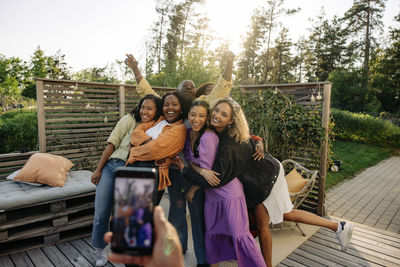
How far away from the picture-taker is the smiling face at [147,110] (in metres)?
2.22

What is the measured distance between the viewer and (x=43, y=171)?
2.97m

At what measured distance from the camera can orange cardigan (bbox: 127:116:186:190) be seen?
78.6 inches

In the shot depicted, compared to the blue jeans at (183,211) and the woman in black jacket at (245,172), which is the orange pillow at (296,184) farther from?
the blue jeans at (183,211)

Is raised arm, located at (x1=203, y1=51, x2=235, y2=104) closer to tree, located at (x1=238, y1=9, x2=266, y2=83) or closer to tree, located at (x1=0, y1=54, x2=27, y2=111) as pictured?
tree, located at (x1=0, y1=54, x2=27, y2=111)

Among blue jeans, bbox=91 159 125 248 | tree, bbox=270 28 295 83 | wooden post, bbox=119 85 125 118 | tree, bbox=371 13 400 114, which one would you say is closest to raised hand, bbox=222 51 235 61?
blue jeans, bbox=91 159 125 248

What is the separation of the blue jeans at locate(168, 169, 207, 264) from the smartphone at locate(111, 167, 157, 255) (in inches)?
56.8

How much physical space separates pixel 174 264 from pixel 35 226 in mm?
2844

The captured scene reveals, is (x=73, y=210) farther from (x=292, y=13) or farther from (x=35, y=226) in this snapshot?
(x=292, y=13)

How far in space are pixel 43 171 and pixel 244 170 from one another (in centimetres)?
233

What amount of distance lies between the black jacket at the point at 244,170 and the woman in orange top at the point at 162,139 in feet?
0.67

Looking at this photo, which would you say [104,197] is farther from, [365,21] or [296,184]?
[365,21]

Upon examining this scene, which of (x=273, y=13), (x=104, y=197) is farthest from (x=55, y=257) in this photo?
(x=273, y=13)

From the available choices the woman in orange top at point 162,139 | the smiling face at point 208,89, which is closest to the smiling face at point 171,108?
the woman in orange top at point 162,139

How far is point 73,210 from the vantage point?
291 cm
